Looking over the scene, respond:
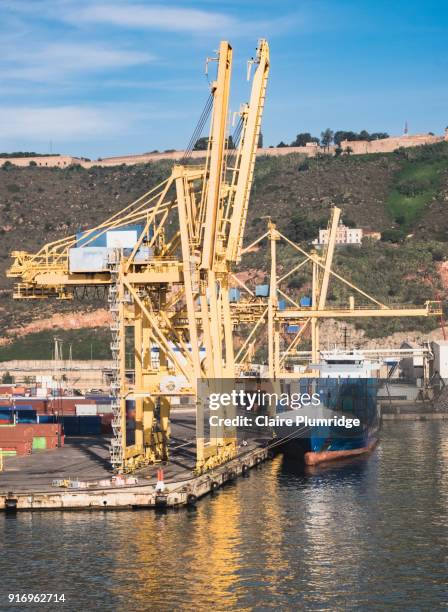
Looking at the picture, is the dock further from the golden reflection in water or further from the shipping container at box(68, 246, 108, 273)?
the shipping container at box(68, 246, 108, 273)

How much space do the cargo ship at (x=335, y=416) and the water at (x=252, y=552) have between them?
9.75 meters

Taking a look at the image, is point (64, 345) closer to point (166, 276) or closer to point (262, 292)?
point (262, 292)

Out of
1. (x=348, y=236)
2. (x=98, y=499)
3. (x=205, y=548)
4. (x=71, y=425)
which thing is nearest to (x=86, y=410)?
(x=71, y=425)

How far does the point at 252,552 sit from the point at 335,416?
28703 mm

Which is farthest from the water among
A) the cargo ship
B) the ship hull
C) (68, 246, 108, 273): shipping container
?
(68, 246, 108, 273): shipping container

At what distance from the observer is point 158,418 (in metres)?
66.4

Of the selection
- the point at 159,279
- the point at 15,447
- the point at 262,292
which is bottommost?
the point at 15,447

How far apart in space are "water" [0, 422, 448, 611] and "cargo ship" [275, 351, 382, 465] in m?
9.75

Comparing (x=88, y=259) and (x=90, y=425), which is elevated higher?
(x=88, y=259)

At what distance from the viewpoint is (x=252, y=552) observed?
45.8 m

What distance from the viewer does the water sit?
132 feet

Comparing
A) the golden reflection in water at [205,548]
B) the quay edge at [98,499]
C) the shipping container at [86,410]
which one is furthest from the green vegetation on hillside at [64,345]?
the golden reflection in water at [205,548]

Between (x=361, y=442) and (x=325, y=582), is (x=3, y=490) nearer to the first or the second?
(x=325, y=582)

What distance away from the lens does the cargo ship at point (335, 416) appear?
7138cm
